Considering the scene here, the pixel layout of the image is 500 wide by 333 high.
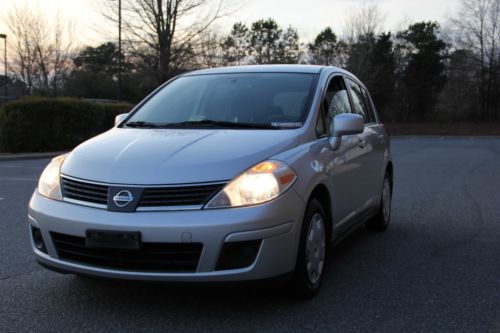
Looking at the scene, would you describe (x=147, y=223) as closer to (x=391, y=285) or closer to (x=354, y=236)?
(x=391, y=285)

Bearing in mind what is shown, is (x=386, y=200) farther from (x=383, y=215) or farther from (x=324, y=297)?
(x=324, y=297)

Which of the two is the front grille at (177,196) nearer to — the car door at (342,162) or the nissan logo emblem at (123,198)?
the nissan logo emblem at (123,198)

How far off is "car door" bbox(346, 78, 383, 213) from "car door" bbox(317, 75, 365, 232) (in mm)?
74

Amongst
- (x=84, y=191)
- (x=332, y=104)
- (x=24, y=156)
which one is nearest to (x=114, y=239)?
(x=84, y=191)

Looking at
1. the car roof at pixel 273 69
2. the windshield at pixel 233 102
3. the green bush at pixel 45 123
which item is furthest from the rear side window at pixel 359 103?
the green bush at pixel 45 123

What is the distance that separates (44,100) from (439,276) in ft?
56.5

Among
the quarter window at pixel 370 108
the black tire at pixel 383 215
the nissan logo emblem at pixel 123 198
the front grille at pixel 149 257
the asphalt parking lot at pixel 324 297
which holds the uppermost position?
the quarter window at pixel 370 108

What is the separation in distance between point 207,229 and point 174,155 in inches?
23.4

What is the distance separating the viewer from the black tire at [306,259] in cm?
363

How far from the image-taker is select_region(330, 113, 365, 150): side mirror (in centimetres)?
423

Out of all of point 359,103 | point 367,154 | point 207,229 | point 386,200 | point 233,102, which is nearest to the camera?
point 207,229

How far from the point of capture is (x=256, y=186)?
3346mm

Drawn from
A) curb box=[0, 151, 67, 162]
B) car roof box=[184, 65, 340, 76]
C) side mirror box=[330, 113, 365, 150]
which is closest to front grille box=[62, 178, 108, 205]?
side mirror box=[330, 113, 365, 150]

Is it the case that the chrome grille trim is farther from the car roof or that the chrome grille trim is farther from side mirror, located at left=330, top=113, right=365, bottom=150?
the car roof
